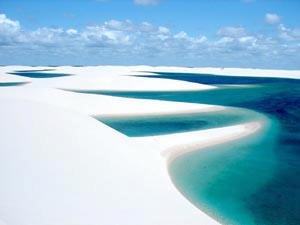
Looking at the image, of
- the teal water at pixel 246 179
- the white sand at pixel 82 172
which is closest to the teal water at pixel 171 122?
the white sand at pixel 82 172

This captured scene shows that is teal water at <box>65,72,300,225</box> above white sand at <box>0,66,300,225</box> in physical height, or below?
below

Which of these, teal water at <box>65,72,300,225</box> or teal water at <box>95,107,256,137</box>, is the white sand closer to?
teal water at <box>65,72,300,225</box>

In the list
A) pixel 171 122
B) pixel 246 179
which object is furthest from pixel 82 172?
pixel 171 122

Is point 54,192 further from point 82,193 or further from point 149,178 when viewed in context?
point 149,178

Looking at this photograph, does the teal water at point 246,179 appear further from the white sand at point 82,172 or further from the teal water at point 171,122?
the teal water at point 171,122

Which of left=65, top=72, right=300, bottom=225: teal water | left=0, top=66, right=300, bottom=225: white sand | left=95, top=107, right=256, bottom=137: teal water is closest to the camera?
left=0, top=66, right=300, bottom=225: white sand

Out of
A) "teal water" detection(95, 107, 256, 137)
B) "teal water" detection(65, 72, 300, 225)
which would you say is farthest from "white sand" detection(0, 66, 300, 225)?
"teal water" detection(95, 107, 256, 137)

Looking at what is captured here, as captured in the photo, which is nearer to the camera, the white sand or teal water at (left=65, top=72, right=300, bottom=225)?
the white sand

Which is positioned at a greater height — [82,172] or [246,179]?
[82,172]

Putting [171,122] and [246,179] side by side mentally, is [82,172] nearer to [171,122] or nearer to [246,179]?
[246,179]

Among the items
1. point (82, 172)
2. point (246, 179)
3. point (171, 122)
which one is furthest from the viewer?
point (171, 122)

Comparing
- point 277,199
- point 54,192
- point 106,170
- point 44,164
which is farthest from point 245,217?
point 44,164
